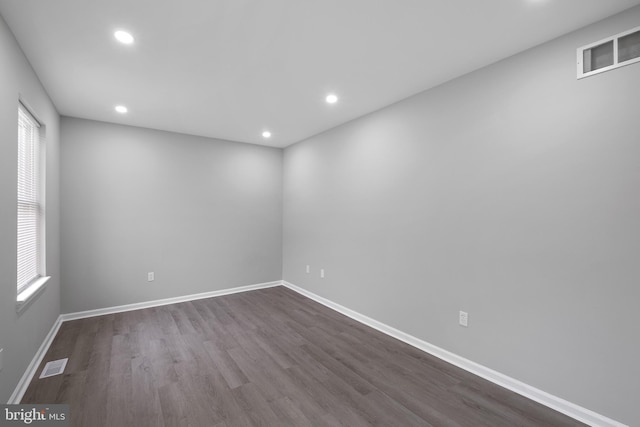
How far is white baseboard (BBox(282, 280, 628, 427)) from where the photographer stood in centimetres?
192

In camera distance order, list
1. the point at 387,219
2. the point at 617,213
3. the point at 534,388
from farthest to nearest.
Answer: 1. the point at 387,219
2. the point at 534,388
3. the point at 617,213

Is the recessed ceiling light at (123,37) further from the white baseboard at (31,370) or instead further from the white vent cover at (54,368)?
the white vent cover at (54,368)

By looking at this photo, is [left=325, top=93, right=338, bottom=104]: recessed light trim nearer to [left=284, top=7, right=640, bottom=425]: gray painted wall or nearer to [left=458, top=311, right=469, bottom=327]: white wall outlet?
[left=284, top=7, right=640, bottom=425]: gray painted wall

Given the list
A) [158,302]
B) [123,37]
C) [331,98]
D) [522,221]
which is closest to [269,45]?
[123,37]

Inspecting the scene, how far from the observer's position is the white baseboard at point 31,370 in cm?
207

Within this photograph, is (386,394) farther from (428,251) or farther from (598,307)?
(598,307)

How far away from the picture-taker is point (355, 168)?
12.7 feet

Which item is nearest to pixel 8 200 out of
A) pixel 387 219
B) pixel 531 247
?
pixel 387 219

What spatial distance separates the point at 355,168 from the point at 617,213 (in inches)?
99.9

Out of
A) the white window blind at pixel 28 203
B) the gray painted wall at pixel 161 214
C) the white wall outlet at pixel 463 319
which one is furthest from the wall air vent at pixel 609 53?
the gray painted wall at pixel 161 214

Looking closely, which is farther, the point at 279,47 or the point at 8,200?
the point at 279,47

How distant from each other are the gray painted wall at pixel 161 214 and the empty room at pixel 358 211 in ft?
0.13

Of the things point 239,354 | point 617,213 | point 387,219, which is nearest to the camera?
point 617,213

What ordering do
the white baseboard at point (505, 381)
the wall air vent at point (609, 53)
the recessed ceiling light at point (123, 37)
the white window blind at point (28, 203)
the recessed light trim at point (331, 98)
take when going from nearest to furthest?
the wall air vent at point (609, 53), the white baseboard at point (505, 381), the recessed ceiling light at point (123, 37), the white window blind at point (28, 203), the recessed light trim at point (331, 98)
